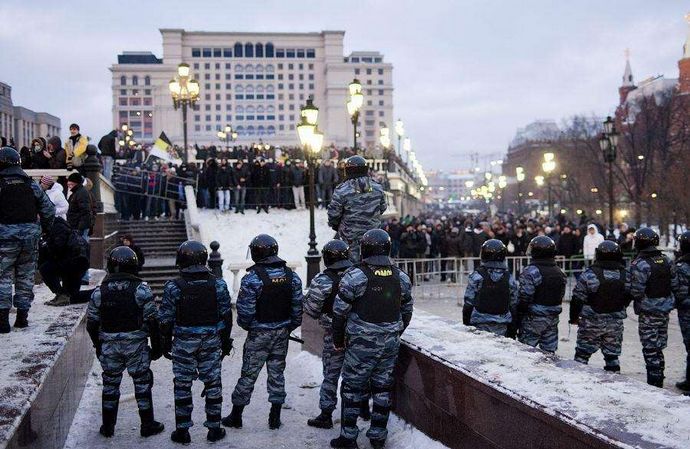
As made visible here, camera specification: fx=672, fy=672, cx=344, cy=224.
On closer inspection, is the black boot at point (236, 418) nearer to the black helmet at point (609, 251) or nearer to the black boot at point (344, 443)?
the black boot at point (344, 443)

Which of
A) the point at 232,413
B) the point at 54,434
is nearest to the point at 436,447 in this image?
the point at 232,413

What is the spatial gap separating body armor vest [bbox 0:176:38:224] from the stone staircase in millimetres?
9001

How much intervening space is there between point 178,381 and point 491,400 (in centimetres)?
299

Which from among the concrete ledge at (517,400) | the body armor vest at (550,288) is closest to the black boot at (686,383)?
the body armor vest at (550,288)

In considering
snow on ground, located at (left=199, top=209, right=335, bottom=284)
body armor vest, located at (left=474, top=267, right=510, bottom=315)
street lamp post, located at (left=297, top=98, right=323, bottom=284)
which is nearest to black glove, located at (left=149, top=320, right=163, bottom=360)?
body armor vest, located at (left=474, top=267, right=510, bottom=315)

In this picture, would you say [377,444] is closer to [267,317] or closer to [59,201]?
[267,317]

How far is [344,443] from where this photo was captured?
6.05 m

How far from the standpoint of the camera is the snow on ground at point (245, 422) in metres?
6.25

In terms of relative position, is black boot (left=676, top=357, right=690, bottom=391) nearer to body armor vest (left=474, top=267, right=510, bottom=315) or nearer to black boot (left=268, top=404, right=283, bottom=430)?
body armor vest (left=474, top=267, right=510, bottom=315)

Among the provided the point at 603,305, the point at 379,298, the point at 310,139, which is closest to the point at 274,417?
the point at 379,298

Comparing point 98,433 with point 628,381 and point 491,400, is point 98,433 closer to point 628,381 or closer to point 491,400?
point 491,400

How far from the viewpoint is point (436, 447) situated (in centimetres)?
556

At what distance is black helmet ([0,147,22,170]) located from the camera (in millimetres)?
6988

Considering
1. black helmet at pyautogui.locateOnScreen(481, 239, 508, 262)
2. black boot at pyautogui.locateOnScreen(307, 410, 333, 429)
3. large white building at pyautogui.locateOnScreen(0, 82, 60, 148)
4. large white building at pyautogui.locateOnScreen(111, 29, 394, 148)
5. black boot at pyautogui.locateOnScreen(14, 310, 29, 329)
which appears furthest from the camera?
large white building at pyautogui.locateOnScreen(111, 29, 394, 148)
